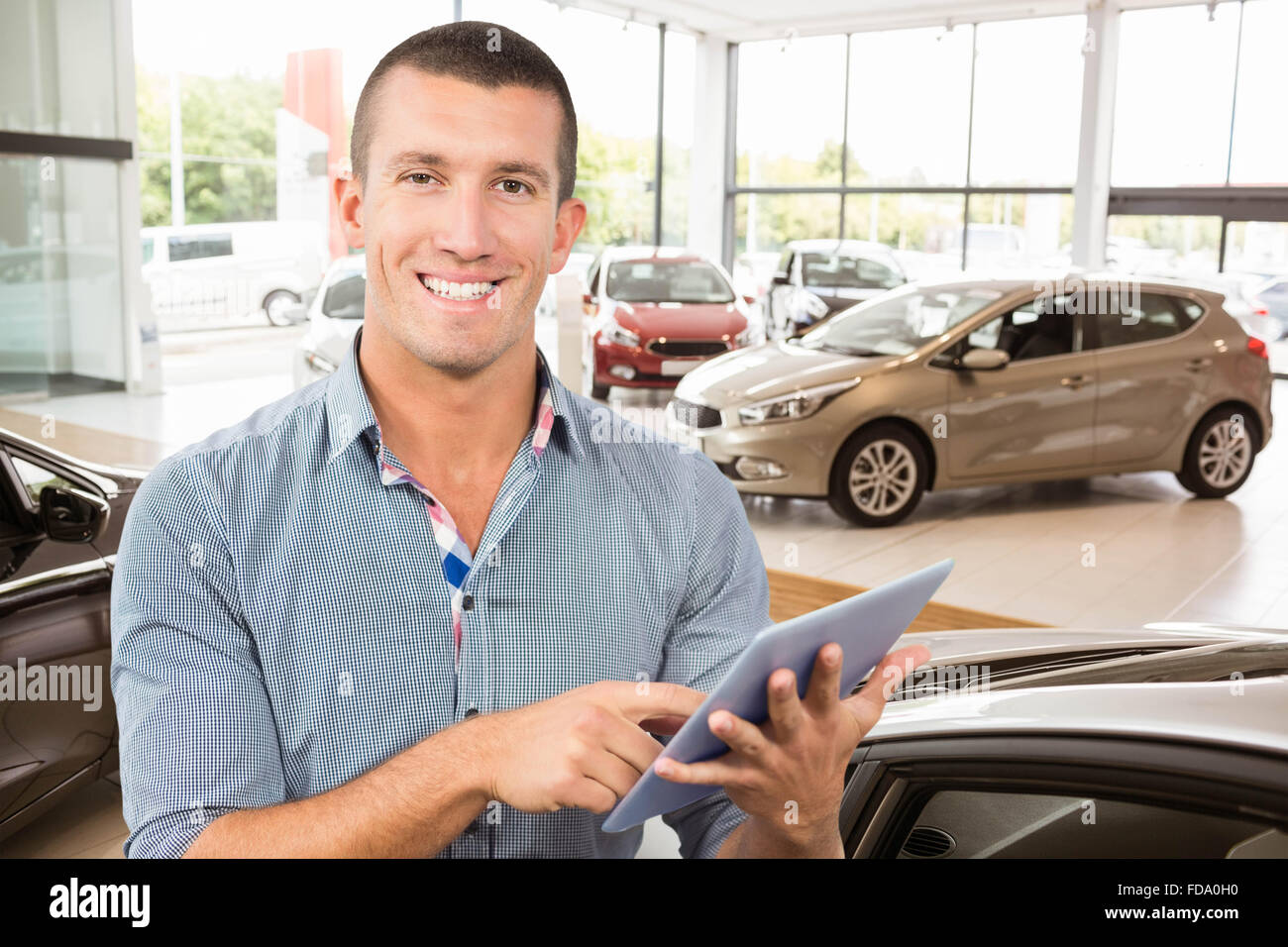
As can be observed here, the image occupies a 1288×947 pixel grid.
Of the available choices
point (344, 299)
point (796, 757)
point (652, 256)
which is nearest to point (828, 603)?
point (796, 757)

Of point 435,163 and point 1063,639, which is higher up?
point 435,163

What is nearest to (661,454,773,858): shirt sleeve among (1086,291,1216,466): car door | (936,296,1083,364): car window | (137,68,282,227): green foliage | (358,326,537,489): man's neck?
(358,326,537,489): man's neck

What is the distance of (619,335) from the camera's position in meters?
10.8

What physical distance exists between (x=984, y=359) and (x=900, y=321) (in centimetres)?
70

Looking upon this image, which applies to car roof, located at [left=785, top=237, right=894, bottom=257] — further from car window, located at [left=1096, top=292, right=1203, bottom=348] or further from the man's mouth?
the man's mouth

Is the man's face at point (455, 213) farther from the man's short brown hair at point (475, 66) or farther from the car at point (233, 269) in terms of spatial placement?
the car at point (233, 269)

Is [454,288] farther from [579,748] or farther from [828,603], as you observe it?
[828,603]

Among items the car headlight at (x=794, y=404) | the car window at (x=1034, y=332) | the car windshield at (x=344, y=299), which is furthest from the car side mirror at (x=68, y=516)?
the car windshield at (x=344, y=299)

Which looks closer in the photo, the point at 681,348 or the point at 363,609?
the point at 363,609

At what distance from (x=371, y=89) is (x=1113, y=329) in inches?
257

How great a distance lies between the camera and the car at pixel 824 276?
1380 centimetres

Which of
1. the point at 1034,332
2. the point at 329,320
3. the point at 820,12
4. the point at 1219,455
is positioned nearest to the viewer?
the point at 1034,332

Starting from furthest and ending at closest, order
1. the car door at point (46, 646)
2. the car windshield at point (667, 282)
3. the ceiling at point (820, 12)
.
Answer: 1. the ceiling at point (820, 12)
2. the car windshield at point (667, 282)
3. the car door at point (46, 646)

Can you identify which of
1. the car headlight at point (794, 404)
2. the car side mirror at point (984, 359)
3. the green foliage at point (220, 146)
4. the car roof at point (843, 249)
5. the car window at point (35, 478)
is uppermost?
the green foliage at point (220, 146)
